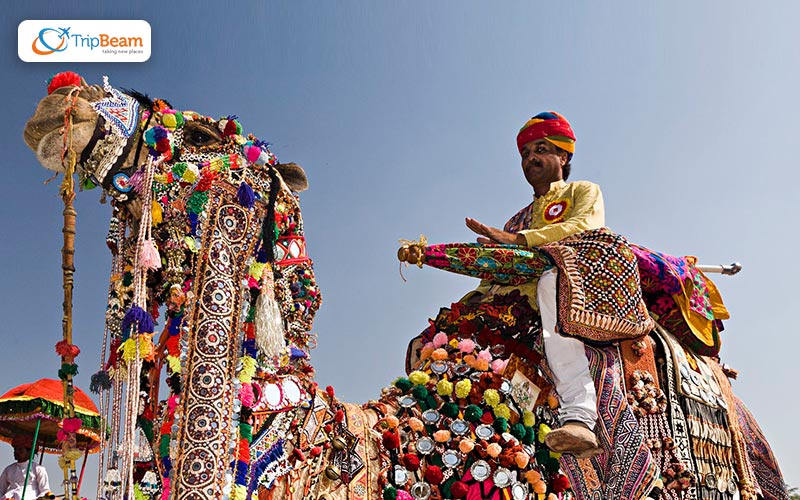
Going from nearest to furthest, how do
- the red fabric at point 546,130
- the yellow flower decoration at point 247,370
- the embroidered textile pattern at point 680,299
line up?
Result: the yellow flower decoration at point 247,370 → the embroidered textile pattern at point 680,299 → the red fabric at point 546,130

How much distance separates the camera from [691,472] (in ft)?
15.3

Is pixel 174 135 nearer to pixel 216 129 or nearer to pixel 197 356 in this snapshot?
pixel 216 129

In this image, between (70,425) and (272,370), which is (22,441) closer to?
(70,425)

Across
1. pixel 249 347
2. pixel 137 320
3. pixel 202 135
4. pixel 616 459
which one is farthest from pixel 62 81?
pixel 616 459

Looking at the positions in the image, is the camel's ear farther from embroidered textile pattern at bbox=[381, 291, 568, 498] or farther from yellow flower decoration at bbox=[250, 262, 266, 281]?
embroidered textile pattern at bbox=[381, 291, 568, 498]

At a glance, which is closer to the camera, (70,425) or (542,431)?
(70,425)

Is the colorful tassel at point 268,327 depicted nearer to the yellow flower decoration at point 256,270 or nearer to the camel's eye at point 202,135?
the yellow flower decoration at point 256,270

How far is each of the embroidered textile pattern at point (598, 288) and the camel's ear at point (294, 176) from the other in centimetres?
160

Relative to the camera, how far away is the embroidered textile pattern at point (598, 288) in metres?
4.50

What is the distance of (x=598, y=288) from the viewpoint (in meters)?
4.63

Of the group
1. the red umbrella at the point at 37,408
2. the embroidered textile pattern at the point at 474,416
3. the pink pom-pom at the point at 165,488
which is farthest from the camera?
the red umbrella at the point at 37,408

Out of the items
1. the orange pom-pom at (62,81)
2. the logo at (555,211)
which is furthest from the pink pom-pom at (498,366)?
the orange pom-pom at (62,81)

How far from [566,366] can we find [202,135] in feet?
7.69

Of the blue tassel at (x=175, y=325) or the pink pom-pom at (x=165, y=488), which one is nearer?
the pink pom-pom at (x=165, y=488)
